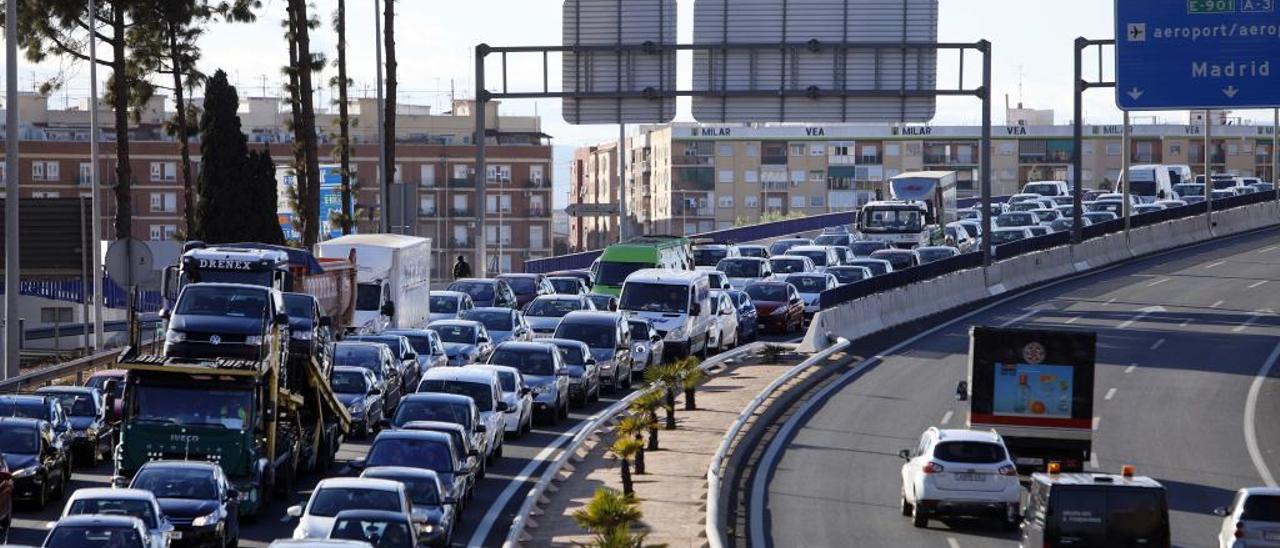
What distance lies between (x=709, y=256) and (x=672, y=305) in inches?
826

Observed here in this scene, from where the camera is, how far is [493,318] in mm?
49062

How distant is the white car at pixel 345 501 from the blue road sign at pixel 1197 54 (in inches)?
1150

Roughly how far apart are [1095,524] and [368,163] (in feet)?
388

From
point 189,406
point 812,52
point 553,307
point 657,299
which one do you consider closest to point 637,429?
point 189,406

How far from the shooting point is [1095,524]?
23906 millimetres

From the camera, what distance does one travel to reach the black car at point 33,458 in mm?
30031

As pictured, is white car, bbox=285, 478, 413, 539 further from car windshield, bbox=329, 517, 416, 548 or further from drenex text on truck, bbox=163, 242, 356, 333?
drenex text on truck, bbox=163, 242, 356, 333

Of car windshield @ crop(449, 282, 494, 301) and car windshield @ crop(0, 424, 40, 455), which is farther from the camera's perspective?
car windshield @ crop(449, 282, 494, 301)

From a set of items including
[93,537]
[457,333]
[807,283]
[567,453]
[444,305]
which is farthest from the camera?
[807,283]

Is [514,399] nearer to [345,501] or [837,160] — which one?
[345,501]

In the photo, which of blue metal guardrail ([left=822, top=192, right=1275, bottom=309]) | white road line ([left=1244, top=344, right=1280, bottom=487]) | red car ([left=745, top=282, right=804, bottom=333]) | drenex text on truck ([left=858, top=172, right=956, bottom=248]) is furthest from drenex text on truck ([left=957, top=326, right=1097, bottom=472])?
drenex text on truck ([left=858, top=172, right=956, bottom=248])

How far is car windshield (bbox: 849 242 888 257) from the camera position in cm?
7231

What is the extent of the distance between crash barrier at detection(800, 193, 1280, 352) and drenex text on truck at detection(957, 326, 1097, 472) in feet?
54.9

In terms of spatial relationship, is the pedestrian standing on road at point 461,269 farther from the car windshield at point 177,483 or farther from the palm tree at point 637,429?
the car windshield at point 177,483
